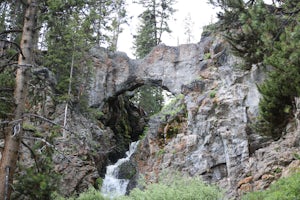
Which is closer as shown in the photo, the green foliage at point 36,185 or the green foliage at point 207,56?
the green foliage at point 36,185

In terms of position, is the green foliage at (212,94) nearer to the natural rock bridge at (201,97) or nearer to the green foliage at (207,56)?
the natural rock bridge at (201,97)

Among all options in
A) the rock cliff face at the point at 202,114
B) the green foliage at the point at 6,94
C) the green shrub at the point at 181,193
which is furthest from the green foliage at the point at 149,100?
the green foliage at the point at 6,94

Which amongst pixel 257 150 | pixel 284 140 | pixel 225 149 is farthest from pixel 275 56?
pixel 225 149

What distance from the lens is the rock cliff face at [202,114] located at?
15.3 metres

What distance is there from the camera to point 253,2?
8.84 m

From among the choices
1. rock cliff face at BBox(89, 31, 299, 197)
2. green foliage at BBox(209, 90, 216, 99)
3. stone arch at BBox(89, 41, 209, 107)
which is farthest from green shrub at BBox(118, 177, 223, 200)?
stone arch at BBox(89, 41, 209, 107)

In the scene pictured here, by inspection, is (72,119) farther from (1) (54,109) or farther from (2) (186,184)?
(2) (186,184)

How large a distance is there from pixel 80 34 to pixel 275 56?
14.3 meters

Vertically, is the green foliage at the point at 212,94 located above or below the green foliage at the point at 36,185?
above

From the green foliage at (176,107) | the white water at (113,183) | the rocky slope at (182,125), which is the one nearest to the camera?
the rocky slope at (182,125)

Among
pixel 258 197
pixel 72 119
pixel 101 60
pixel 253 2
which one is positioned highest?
pixel 101 60

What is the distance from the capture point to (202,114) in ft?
62.0

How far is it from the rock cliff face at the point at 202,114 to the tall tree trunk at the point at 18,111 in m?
8.57

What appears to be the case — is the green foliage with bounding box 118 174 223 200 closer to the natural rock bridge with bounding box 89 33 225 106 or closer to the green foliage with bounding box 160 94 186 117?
the green foliage with bounding box 160 94 186 117
